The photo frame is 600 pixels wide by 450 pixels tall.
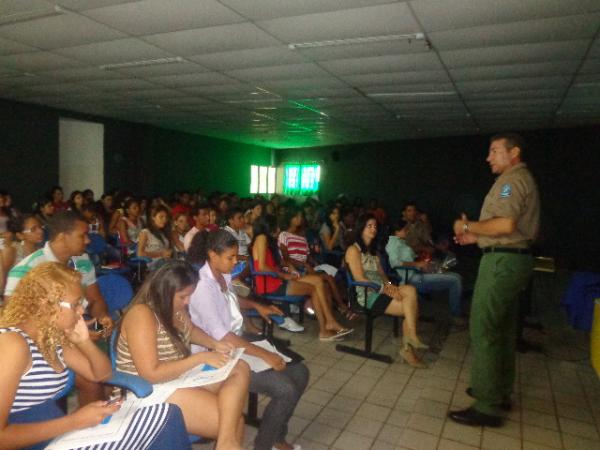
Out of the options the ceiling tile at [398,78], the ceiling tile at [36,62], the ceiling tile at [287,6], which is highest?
the ceiling tile at [398,78]

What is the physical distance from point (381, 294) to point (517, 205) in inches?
59.3

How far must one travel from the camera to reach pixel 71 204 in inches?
251

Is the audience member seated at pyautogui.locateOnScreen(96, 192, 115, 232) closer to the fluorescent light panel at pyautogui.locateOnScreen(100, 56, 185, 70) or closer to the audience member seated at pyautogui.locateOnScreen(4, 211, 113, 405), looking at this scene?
the fluorescent light panel at pyautogui.locateOnScreen(100, 56, 185, 70)

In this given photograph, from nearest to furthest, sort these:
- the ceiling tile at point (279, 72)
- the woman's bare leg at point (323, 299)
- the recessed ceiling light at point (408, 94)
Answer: the woman's bare leg at point (323, 299) → the ceiling tile at point (279, 72) → the recessed ceiling light at point (408, 94)

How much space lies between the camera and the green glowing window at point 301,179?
12633 millimetres

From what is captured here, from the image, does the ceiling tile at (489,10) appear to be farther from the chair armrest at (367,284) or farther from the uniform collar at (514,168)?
the chair armrest at (367,284)

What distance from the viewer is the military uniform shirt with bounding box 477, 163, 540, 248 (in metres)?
2.41

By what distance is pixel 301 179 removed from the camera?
517 inches

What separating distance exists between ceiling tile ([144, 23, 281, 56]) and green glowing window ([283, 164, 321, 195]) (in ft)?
28.6

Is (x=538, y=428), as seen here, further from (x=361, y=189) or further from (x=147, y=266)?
(x=361, y=189)

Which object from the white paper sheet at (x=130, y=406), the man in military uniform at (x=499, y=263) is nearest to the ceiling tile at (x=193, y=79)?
the man in military uniform at (x=499, y=263)

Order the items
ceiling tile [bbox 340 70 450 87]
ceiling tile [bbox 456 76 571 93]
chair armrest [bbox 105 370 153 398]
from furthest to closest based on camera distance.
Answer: ceiling tile [bbox 456 76 571 93] < ceiling tile [bbox 340 70 450 87] < chair armrest [bbox 105 370 153 398]

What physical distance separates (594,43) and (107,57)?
13.9ft

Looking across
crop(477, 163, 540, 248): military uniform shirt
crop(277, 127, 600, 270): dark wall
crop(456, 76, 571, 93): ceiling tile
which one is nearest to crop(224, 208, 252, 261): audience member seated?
crop(456, 76, 571, 93): ceiling tile
